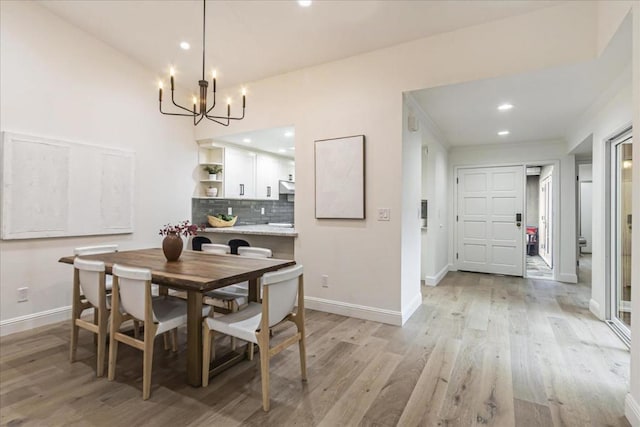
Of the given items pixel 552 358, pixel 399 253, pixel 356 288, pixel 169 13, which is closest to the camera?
pixel 552 358

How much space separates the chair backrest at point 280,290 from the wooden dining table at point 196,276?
0.32 m

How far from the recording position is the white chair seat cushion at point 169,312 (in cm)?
216

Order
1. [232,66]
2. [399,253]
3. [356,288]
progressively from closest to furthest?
[399,253] → [356,288] → [232,66]

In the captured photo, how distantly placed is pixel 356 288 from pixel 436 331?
925mm

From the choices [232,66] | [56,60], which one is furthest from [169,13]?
[56,60]

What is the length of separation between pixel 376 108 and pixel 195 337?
9.15 ft

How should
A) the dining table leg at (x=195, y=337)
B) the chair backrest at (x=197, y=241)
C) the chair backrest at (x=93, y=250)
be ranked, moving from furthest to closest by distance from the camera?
the chair backrest at (x=197, y=241), the chair backrest at (x=93, y=250), the dining table leg at (x=195, y=337)

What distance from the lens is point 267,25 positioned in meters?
3.18

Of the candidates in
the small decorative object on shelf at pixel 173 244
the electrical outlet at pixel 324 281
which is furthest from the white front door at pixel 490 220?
the small decorative object on shelf at pixel 173 244

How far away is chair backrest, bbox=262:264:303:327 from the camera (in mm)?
1903

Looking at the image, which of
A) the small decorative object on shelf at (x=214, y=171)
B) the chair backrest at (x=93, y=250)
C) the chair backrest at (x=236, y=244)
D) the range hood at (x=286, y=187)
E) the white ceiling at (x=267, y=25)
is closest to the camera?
the white ceiling at (x=267, y=25)

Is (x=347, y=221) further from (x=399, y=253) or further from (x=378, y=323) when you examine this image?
(x=378, y=323)

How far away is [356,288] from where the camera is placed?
3572mm

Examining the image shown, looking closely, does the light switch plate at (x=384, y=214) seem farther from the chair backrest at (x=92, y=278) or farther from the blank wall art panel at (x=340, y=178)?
the chair backrest at (x=92, y=278)
